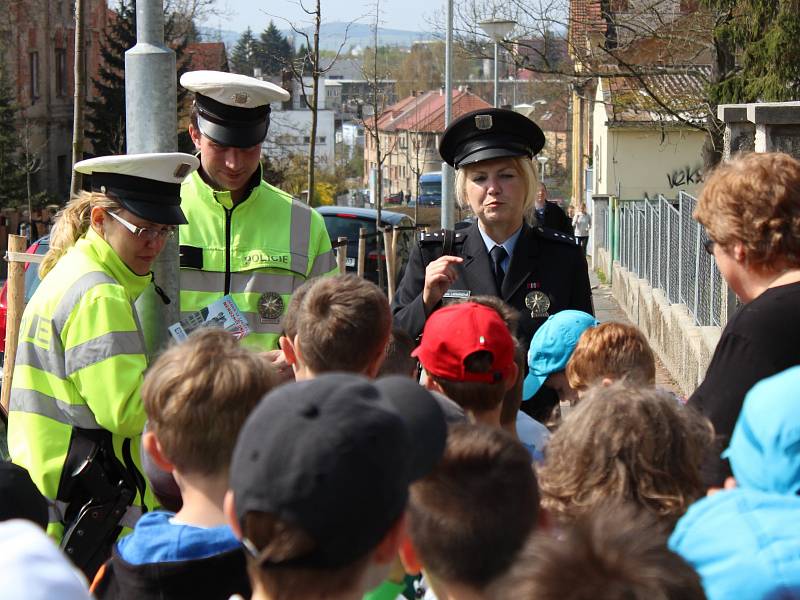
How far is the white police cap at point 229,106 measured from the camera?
4410 mm

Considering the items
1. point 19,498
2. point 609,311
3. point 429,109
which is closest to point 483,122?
point 19,498

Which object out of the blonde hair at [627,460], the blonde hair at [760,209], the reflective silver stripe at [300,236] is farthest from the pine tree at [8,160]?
the blonde hair at [627,460]

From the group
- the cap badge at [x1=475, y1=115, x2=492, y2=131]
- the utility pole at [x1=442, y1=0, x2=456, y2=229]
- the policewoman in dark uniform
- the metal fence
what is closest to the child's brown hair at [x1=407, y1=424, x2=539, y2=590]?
the policewoman in dark uniform

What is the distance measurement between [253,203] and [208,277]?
13.8 inches

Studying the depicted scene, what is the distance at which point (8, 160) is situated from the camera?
39.2 meters

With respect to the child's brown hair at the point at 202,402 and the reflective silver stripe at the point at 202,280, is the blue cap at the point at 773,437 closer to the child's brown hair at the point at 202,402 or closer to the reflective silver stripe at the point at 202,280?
the child's brown hair at the point at 202,402

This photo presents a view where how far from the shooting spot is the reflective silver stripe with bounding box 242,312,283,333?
14.5 ft

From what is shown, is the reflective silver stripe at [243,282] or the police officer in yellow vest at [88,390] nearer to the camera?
the police officer in yellow vest at [88,390]

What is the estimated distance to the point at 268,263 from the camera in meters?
4.47

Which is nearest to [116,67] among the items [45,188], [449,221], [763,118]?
[45,188]

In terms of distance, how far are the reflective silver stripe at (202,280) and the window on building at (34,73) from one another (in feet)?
155

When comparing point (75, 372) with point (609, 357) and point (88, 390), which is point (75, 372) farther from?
point (609, 357)

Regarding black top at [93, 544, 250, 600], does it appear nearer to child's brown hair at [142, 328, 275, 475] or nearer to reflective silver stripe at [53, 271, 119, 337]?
child's brown hair at [142, 328, 275, 475]

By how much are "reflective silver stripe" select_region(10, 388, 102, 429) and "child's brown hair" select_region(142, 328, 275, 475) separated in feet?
2.87
